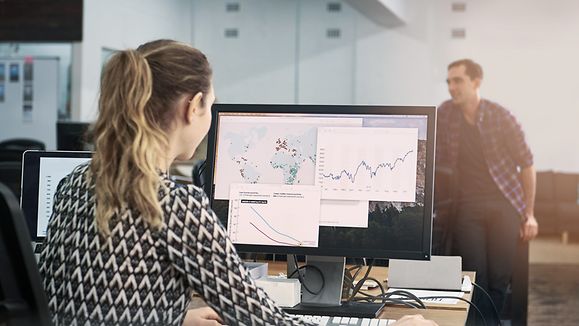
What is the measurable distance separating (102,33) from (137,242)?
8307mm

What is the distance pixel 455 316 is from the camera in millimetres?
2082

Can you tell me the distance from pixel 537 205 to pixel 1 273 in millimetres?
10765

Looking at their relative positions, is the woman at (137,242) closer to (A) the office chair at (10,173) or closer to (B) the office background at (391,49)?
(A) the office chair at (10,173)

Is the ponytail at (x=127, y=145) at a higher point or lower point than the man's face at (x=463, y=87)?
lower

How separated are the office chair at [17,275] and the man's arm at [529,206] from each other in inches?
160

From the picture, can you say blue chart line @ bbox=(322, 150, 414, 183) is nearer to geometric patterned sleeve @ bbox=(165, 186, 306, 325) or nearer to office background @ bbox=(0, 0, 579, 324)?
geometric patterned sleeve @ bbox=(165, 186, 306, 325)

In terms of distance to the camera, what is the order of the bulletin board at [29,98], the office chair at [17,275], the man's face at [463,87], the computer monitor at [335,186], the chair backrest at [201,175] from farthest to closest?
the bulletin board at [29,98] → the man's face at [463,87] → the chair backrest at [201,175] → the computer monitor at [335,186] → the office chair at [17,275]

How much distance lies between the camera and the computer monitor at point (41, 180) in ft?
8.59

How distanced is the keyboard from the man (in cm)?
304

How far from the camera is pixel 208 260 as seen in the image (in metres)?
1.52

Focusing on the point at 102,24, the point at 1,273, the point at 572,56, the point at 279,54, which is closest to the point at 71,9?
the point at 102,24

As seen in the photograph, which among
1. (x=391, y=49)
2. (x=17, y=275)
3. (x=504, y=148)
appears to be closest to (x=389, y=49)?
(x=391, y=49)

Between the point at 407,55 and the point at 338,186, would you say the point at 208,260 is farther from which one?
the point at 407,55

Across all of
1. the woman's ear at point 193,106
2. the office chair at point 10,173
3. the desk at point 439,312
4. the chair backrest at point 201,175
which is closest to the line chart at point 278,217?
the chair backrest at point 201,175
